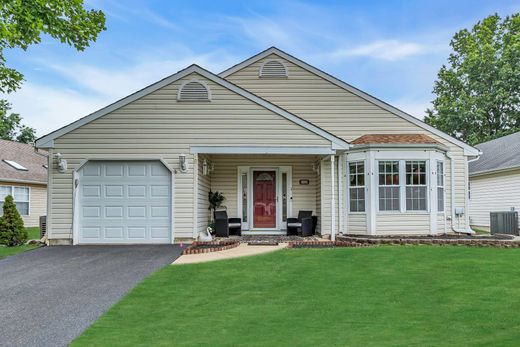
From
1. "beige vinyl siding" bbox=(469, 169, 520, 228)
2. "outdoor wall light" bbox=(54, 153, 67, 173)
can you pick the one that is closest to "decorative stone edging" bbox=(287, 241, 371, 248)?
"outdoor wall light" bbox=(54, 153, 67, 173)

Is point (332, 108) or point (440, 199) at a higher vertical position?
point (332, 108)

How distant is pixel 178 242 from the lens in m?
13.4

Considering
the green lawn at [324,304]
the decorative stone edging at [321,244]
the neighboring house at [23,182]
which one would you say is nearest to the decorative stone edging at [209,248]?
the decorative stone edging at [321,244]

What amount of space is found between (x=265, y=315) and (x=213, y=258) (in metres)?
4.39

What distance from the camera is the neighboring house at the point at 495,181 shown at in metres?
20.1

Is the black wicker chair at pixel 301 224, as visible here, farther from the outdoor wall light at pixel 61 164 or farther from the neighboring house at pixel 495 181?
the neighboring house at pixel 495 181

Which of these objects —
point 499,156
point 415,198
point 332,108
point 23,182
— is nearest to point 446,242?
point 415,198

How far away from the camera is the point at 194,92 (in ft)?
44.9

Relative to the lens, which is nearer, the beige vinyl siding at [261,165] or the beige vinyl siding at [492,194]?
the beige vinyl siding at [261,165]

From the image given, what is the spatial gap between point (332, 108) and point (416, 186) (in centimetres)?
379

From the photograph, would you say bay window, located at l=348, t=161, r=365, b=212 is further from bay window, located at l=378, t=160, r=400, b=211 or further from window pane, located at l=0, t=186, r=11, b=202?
window pane, located at l=0, t=186, r=11, b=202

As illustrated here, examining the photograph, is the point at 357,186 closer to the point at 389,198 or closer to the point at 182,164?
the point at 389,198

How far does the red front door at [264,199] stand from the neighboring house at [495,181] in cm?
1018

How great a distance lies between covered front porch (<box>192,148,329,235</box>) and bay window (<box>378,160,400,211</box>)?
2.55 metres
